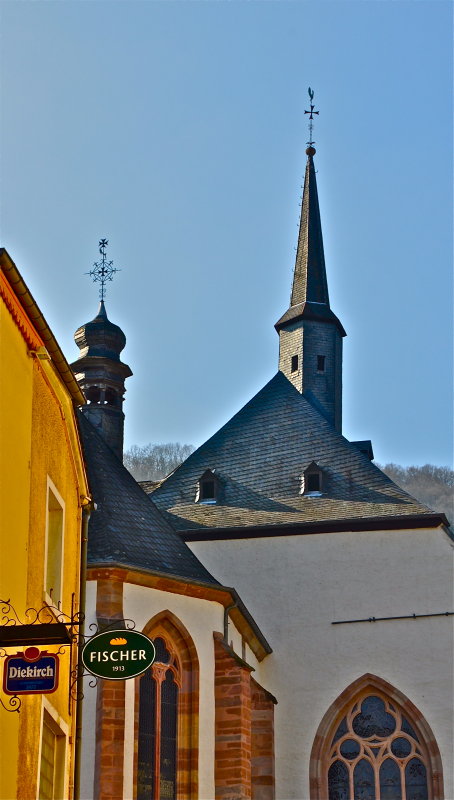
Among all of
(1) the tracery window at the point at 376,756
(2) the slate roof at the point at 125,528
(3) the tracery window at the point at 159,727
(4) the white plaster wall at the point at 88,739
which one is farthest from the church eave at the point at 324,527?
(4) the white plaster wall at the point at 88,739

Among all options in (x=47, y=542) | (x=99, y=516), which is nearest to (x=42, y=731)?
(x=47, y=542)

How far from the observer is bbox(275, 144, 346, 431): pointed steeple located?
104 ft

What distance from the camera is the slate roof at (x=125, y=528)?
21859mm

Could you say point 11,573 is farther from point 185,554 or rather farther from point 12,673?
point 185,554

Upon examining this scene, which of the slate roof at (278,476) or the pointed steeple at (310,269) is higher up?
the pointed steeple at (310,269)

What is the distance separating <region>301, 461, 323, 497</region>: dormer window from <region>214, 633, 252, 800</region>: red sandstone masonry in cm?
598

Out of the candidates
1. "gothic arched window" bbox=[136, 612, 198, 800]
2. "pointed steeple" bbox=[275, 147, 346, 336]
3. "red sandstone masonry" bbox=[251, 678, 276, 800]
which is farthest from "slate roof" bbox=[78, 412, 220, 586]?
"pointed steeple" bbox=[275, 147, 346, 336]

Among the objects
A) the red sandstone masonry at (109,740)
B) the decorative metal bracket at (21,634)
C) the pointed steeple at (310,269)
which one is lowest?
the decorative metal bracket at (21,634)

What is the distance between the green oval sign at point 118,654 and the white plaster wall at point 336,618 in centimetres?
1421

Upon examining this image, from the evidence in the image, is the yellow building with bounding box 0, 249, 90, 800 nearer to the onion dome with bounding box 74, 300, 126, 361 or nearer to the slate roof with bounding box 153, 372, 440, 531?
the slate roof with bounding box 153, 372, 440, 531

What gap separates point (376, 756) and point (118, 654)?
47.3 ft

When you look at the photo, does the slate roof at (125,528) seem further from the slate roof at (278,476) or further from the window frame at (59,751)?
the window frame at (59,751)

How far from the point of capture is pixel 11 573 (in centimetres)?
1129

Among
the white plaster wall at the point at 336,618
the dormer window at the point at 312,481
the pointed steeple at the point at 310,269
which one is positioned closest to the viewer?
the white plaster wall at the point at 336,618
